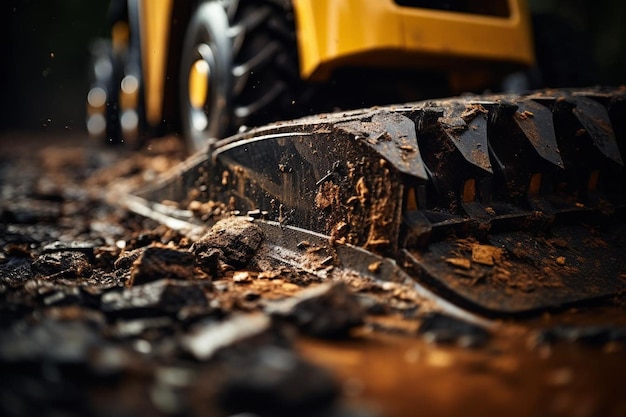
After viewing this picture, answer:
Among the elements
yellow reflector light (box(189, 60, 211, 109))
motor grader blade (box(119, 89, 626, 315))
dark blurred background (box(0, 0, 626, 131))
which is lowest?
motor grader blade (box(119, 89, 626, 315))

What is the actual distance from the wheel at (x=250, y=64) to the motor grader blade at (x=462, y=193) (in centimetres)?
58

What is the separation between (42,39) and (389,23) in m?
14.1

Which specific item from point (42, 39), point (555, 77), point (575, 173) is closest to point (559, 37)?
point (555, 77)

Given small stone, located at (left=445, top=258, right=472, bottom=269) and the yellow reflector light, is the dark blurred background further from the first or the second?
small stone, located at (left=445, top=258, right=472, bottom=269)

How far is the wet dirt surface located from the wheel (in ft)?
3.67

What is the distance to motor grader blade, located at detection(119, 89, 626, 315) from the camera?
174cm

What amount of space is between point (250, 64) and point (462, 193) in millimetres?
1375

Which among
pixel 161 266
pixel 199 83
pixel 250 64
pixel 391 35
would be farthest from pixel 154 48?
pixel 161 266

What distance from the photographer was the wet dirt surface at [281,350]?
1.09 metres

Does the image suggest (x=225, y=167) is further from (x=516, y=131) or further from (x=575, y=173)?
(x=575, y=173)

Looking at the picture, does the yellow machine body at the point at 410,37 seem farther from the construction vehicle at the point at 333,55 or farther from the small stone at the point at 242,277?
the small stone at the point at 242,277

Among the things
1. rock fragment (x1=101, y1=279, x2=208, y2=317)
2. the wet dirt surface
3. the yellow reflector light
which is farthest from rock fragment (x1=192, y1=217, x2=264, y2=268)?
the yellow reflector light

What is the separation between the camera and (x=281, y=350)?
4.05 feet

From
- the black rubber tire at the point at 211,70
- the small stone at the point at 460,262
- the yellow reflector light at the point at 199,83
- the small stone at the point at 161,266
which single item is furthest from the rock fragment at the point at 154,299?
the yellow reflector light at the point at 199,83
